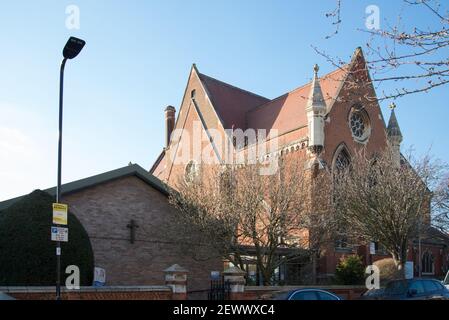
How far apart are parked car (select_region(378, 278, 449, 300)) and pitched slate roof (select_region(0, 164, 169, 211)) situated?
10.2 meters

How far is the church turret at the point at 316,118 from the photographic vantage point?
31484 millimetres

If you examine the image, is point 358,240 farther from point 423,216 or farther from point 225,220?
point 225,220

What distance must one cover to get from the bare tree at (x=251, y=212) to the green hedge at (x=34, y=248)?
6280 mm

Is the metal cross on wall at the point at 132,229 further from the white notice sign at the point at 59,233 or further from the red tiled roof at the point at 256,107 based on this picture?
the red tiled roof at the point at 256,107

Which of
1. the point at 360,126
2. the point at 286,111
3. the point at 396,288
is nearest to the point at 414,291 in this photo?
the point at 396,288

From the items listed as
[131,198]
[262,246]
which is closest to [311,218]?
[262,246]

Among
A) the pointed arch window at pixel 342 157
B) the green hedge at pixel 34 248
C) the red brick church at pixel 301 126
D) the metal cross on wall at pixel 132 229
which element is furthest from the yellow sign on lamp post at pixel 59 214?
the pointed arch window at pixel 342 157

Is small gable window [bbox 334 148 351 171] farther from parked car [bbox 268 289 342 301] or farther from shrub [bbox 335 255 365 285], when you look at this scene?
parked car [bbox 268 289 342 301]

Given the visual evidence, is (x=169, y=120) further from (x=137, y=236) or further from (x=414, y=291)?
(x=414, y=291)

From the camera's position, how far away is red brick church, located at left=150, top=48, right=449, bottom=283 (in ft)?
105

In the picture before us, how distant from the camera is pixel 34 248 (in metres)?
14.9

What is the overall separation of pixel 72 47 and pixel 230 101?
30412 millimetres

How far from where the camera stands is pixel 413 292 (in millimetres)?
16188
